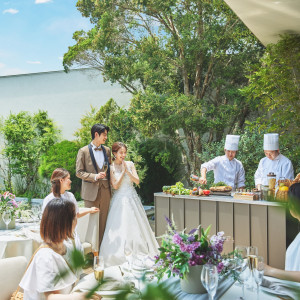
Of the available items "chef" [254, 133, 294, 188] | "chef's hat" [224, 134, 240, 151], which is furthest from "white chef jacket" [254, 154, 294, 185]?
"chef's hat" [224, 134, 240, 151]

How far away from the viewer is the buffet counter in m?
3.74

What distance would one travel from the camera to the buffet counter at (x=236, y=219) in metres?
3.74

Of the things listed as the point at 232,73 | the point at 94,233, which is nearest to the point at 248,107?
the point at 232,73

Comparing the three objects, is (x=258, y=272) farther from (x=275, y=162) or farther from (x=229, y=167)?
(x=229, y=167)

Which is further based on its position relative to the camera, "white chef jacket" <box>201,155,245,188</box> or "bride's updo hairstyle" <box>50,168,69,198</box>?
"white chef jacket" <box>201,155,245,188</box>

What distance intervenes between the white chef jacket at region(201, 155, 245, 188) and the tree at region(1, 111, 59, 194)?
6859 millimetres

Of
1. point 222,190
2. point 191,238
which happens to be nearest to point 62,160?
point 222,190

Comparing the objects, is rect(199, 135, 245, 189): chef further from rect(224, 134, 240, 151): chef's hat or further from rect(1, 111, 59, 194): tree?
rect(1, 111, 59, 194): tree

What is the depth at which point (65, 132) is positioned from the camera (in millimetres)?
11359

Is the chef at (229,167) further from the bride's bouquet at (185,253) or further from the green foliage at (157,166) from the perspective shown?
the green foliage at (157,166)

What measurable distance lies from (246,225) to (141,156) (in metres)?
5.27

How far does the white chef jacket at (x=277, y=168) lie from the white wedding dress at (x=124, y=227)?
170 cm

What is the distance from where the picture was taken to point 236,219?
4.05 metres

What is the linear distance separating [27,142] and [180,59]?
5.58m
